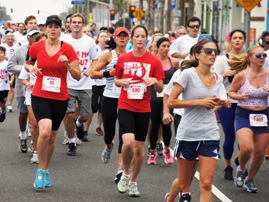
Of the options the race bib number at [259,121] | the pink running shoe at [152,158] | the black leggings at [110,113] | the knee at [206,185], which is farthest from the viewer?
the pink running shoe at [152,158]

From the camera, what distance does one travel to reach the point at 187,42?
16.5 meters

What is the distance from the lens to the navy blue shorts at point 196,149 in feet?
25.8

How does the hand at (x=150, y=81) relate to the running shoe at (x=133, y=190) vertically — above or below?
above

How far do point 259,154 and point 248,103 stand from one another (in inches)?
24.0

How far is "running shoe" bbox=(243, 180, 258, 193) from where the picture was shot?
1009 cm

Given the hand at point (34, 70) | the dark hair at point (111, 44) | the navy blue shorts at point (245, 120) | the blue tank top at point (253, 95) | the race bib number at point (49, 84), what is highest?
the dark hair at point (111, 44)

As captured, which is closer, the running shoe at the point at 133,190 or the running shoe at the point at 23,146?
the running shoe at the point at 133,190

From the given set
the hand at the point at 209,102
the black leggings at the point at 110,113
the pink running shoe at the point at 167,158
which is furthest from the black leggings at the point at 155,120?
the hand at the point at 209,102

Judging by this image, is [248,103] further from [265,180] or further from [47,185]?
[47,185]

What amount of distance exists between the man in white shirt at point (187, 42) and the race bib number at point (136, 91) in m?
6.75

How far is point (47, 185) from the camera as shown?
10.0 metres

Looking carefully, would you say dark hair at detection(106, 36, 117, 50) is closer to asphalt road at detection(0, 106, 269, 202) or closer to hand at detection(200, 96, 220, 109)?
asphalt road at detection(0, 106, 269, 202)

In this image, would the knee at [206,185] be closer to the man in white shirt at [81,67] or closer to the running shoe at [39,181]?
the running shoe at [39,181]

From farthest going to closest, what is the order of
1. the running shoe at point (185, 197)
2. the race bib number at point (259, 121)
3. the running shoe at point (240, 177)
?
the running shoe at point (240, 177) → the race bib number at point (259, 121) → the running shoe at point (185, 197)
